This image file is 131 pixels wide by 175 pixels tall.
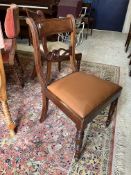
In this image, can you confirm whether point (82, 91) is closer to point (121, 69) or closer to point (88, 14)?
point (121, 69)

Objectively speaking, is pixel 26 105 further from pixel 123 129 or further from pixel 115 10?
pixel 115 10

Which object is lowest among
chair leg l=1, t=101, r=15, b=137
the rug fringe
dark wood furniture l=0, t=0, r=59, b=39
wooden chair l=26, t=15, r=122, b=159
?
the rug fringe

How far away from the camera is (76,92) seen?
4.36 feet

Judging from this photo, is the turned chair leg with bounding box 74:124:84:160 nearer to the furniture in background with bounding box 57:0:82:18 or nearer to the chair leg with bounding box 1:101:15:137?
the chair leg with bounding box 1:101:15:137

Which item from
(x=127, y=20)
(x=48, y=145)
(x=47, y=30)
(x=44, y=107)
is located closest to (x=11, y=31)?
(x=47, y=30)

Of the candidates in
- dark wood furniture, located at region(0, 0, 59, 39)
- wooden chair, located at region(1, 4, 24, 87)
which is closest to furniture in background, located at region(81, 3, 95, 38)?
dark wood furniture, located at region(0, 0, 59, 39)

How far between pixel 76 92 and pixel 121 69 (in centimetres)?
171

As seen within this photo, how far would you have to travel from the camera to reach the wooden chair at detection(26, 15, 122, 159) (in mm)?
1243

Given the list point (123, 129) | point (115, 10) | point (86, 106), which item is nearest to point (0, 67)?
point (86, 106)

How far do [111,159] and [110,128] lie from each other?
0.34 m

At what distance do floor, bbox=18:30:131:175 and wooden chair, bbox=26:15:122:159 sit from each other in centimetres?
37

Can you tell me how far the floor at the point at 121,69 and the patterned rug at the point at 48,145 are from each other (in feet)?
0.24

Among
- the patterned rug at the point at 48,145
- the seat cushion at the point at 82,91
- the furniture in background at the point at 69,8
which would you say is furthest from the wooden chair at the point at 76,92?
the furniture in background at the point at 69,8

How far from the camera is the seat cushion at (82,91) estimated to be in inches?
49.3
